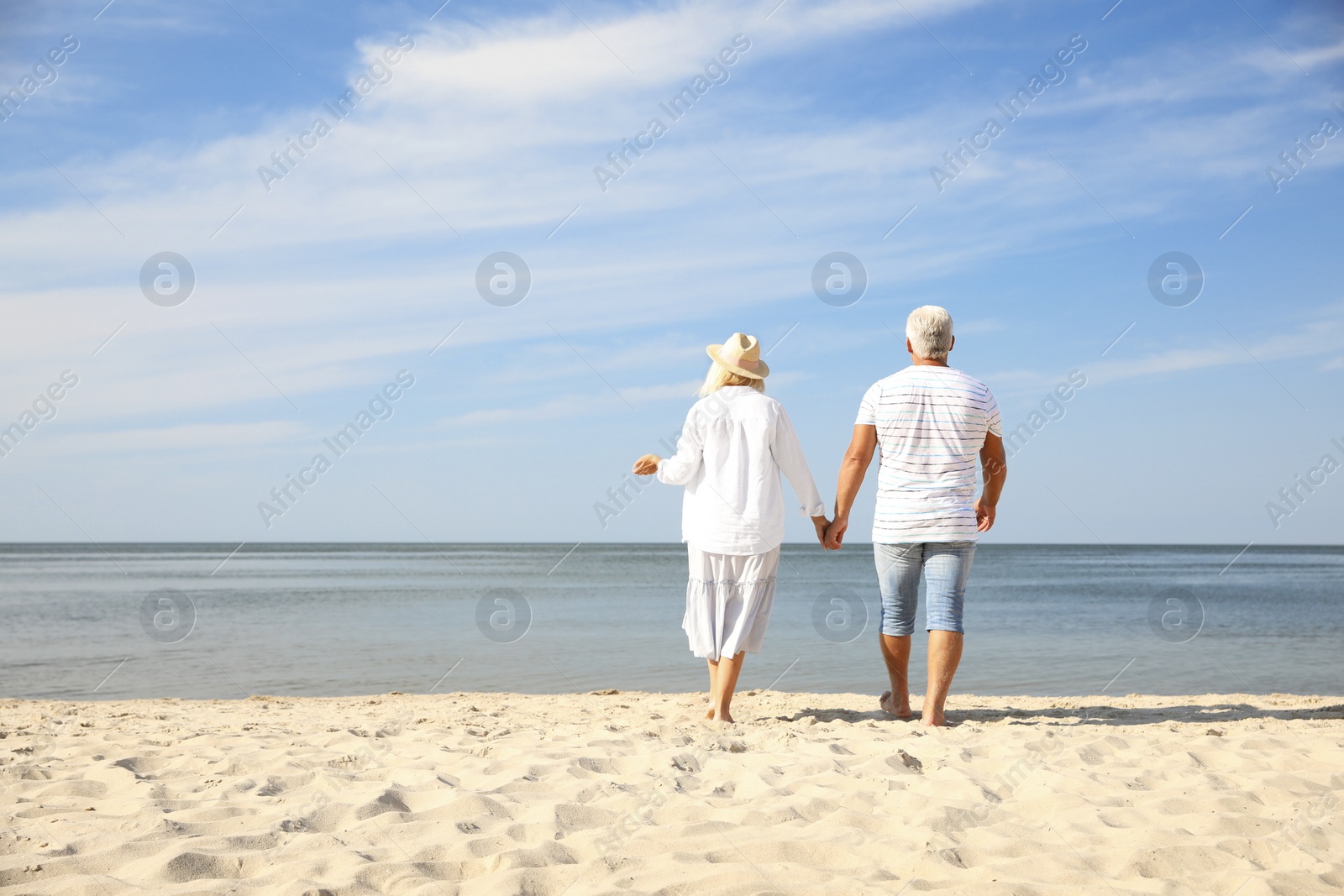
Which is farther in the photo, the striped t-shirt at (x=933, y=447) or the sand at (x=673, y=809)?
the striped t-shirt at (x=933, y=447)

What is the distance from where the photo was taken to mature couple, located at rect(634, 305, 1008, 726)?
4.17 meters

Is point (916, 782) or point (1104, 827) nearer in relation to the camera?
point (1104, 827)

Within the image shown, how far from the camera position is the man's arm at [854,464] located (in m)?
4.31

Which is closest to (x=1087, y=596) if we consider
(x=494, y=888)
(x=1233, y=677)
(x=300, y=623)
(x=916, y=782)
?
(x=1233, y=677)

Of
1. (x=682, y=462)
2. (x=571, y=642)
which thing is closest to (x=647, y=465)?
(x=682, y=462)

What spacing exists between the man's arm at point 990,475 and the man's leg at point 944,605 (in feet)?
0.88

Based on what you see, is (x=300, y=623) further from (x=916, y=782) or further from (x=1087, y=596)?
(x=1087, y=596)

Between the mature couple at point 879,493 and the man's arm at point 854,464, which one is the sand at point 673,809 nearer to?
the mature couple at point 879,493

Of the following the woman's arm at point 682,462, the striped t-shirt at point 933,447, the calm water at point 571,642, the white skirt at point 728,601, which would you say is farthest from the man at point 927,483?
the calm water at point 571,642

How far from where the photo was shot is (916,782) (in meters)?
3.10

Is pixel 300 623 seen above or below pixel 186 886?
below

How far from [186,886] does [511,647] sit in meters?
7.96

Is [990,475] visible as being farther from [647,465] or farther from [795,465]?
[647,465]

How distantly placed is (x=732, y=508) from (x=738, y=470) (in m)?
0.19
